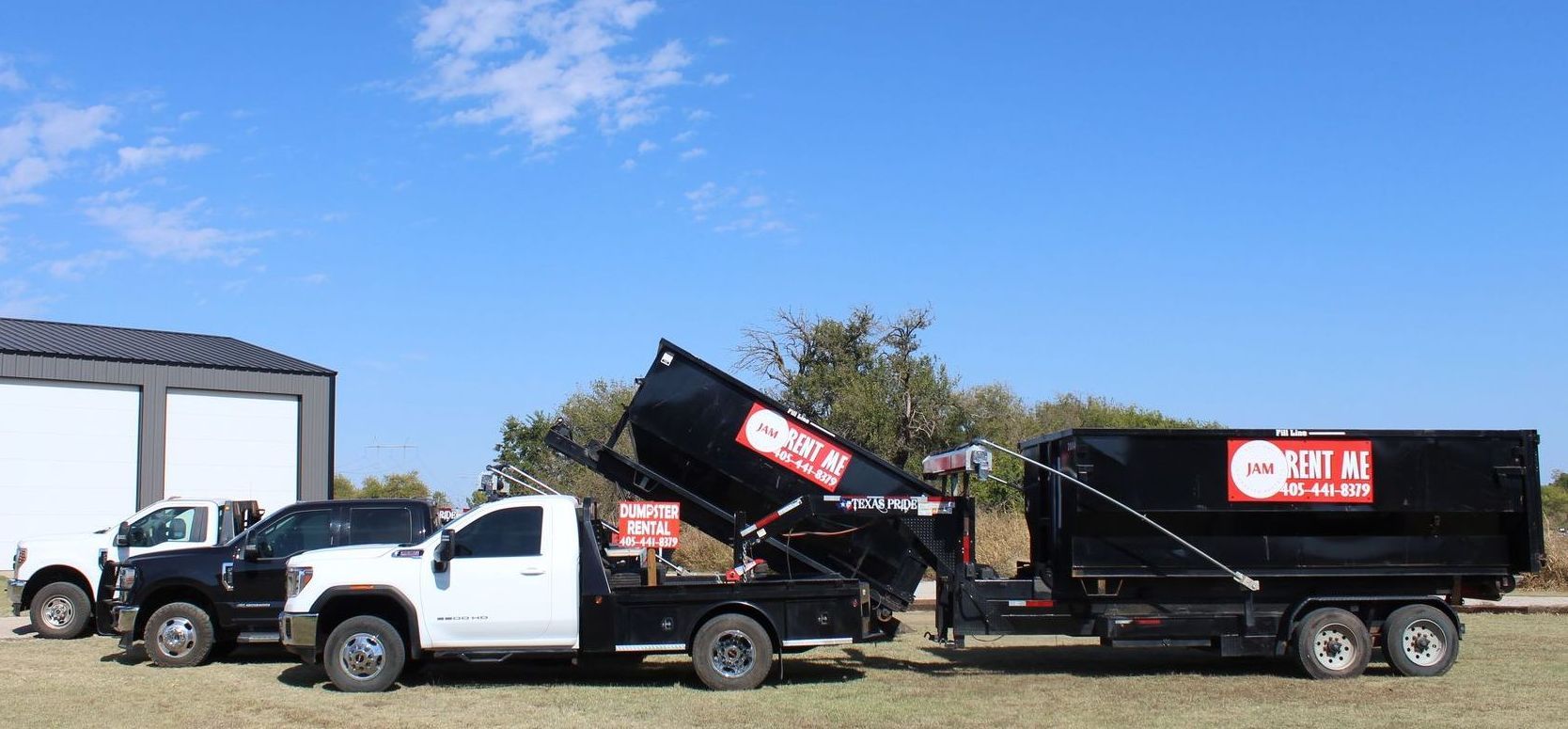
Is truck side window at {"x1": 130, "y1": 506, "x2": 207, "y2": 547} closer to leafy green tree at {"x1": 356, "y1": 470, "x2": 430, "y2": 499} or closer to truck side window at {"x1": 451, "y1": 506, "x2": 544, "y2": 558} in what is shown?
truck side window at {"x1": 451, "y1": 506, "x2": 544, "y2": 558}

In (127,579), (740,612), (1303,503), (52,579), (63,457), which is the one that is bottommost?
(740,612)

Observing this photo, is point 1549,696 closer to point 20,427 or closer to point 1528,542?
point 1528,542

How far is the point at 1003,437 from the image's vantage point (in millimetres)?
47812

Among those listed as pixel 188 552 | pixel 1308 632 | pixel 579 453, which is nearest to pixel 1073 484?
pixel 1308 632

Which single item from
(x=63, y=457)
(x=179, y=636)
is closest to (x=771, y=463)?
(x=179, y=636)

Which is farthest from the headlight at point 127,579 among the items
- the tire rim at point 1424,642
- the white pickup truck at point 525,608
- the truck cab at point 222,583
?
the tire rim at point 1424,642

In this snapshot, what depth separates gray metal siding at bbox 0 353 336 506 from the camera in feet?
109

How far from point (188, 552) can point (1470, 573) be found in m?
13.3

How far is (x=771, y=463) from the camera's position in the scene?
12984 millimetres

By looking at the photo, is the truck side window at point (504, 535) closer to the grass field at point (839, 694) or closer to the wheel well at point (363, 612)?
the wheel well at point (363, 612)

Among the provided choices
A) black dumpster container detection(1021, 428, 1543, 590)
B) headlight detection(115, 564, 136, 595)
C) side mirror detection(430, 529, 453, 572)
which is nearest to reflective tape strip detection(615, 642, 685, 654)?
side mirror detection(430, 529, 453, 572)

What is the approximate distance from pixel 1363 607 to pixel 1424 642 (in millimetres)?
703

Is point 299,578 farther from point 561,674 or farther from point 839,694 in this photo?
point 839,694

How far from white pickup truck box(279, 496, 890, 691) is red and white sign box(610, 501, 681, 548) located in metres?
0.84
